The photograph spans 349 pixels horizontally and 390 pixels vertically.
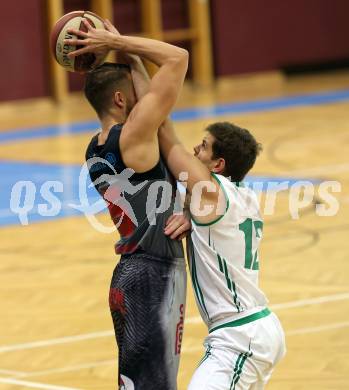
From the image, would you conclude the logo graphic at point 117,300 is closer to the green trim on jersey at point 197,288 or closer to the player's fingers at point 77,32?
the green trim on jersey at point 197,288

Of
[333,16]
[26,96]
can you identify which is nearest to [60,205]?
[26,96]

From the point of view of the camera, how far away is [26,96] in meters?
20.5

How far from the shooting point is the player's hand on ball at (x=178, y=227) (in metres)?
4.57

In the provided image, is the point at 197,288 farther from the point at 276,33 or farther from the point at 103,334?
the point at 276,33

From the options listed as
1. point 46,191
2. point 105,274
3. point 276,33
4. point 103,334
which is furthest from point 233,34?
point 103,334

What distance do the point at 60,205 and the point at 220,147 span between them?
23.3ft

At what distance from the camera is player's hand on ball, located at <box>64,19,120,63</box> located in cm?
445

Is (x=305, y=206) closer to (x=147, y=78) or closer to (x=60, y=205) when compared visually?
(x=60, y=205)

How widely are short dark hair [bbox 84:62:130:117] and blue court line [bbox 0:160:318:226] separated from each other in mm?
6507

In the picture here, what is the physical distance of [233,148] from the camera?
455cm

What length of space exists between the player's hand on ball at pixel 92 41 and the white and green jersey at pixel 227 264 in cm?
72

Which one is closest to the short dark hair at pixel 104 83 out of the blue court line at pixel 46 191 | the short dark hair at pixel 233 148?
the short dark hair at pixel 233 148

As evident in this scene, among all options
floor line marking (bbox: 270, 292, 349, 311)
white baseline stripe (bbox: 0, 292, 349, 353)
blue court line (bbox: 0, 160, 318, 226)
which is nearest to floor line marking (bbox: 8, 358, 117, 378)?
white baseline stripe (bbox: 0, 292, 349, 353)

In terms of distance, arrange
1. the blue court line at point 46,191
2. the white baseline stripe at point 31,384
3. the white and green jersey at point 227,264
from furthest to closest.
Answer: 1. the blue court line at point 46,191
2. the white baseline stripe at point 31,384
3. the white and green jersey at point 227,264
